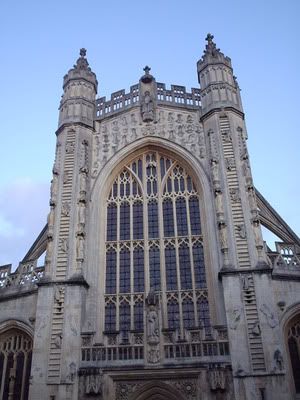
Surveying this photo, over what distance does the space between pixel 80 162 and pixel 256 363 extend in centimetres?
1073

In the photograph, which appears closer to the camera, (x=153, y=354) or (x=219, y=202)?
(x=153, y=354)

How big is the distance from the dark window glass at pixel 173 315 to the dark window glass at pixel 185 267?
816 mm

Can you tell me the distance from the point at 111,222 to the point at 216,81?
27.4ft

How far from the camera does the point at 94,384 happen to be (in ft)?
47.4

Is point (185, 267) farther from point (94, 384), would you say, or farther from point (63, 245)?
point (94, 384)

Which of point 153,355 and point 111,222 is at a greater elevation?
point 111,222

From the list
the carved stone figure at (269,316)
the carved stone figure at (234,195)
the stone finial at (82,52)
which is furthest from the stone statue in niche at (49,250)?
the stone finial at (82,52)

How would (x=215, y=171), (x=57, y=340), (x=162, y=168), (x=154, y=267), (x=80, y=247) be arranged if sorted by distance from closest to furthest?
1. (x=57, y=340)
2. (x=80, y=247)
3. (x=154, y=267)
4. (x=215, y=171)
5. (x=162, y=168)

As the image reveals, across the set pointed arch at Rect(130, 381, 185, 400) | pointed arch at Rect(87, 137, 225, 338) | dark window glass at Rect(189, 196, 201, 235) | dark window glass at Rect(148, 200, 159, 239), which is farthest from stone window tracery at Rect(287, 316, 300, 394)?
dark window glass at Rect(148, 200, 159, 239)

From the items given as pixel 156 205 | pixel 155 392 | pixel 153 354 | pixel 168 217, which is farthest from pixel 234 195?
pixel 155 392

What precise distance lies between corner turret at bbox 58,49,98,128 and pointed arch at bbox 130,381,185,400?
11.8 m

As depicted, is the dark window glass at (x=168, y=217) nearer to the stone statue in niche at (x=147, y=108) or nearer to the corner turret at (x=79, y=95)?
the stone statue in niche at (x=147, y=108)

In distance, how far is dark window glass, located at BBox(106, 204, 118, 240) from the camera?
18.8 metres

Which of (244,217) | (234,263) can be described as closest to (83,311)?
(234,263)
